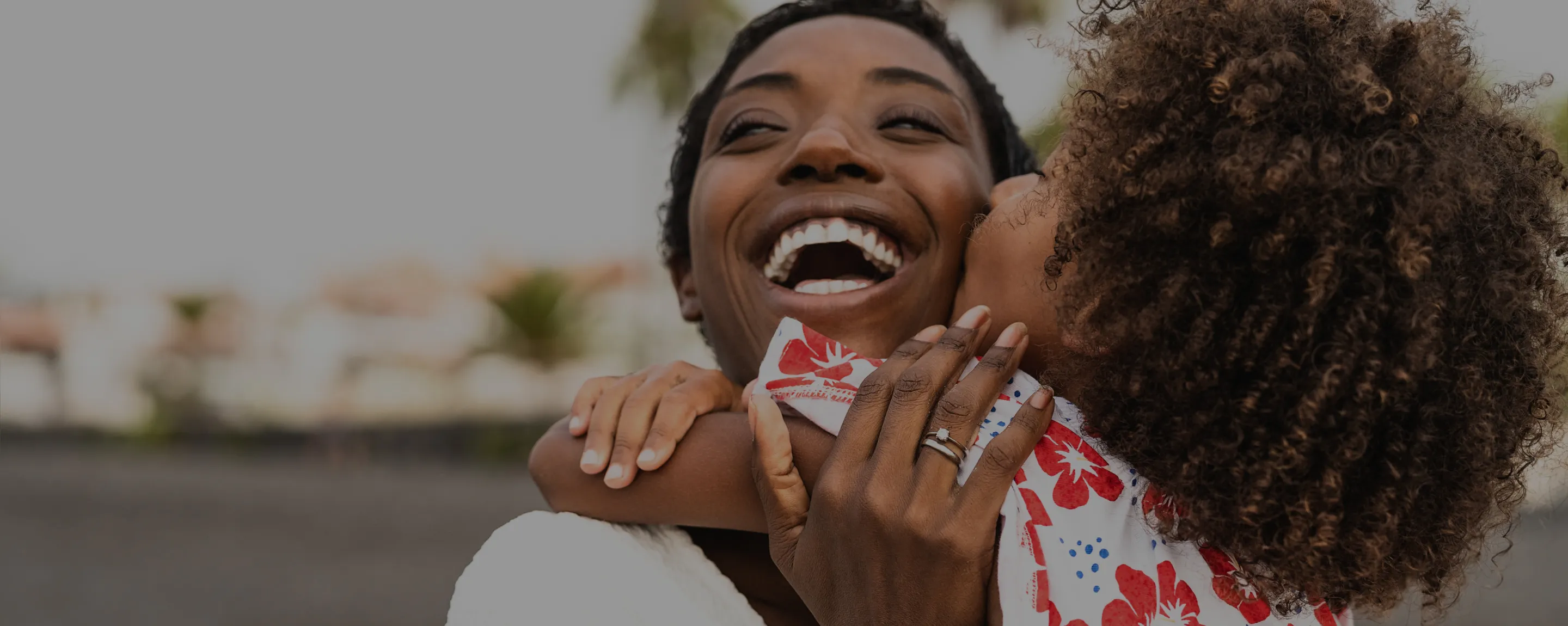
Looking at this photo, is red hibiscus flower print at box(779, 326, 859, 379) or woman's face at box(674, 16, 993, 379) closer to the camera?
red hibiscus flower print at box(779, 326, 859, 379)

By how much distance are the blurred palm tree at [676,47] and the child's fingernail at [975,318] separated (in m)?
26.2

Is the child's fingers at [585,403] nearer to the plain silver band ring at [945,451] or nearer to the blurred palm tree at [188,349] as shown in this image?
the plain silver band ring at [945,451]

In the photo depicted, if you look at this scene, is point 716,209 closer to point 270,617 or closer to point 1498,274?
point 1498,274

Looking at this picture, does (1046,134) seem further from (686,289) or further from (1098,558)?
(1098,558)

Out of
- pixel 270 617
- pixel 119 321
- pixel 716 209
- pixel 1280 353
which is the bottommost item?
pixel 119 321

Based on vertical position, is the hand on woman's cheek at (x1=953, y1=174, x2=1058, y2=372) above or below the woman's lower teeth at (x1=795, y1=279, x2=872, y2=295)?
above

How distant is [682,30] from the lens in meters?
28.4

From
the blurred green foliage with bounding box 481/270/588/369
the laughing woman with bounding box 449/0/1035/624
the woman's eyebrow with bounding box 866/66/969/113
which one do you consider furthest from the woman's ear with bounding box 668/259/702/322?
the blurred green foliage with bounding box 481/270/588/369

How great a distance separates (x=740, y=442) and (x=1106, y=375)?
68cm

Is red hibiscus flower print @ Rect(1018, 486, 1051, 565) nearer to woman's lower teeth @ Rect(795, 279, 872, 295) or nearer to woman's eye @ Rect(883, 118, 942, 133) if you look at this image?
woman's lower teeth @ Rect(795, 279, 872, 295)

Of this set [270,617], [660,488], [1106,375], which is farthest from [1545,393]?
[270,617]

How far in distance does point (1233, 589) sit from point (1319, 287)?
1.66 feet

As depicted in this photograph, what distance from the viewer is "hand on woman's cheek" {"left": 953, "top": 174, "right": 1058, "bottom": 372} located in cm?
217

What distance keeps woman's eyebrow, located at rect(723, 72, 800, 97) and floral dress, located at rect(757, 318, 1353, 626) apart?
1143 mm
